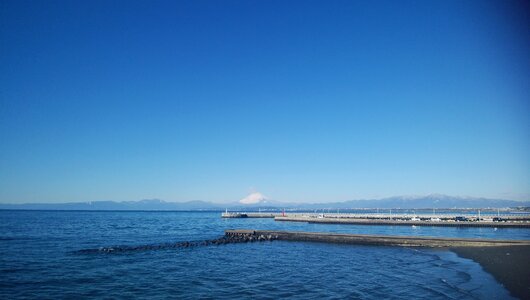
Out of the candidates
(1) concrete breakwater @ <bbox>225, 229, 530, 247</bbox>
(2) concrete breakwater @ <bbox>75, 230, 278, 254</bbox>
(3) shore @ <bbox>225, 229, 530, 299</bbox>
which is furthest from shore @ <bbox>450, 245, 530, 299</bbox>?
(2) concrete breakwater @ <bbox>75, 230, 278, 254</bbox>

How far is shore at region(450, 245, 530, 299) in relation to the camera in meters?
20.6

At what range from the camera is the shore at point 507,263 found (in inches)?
811

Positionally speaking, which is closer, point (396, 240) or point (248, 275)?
point (248, 275)

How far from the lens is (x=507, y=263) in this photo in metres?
27.4

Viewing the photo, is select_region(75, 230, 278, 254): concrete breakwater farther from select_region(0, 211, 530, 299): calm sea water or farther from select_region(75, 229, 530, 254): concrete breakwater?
select_region(0, 211, 530, 299): calm sea water

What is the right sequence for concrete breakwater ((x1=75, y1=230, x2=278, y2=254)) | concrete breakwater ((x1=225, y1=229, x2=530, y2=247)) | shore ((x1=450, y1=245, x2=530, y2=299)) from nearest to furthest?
shore ((x1=450, y1=245, x2=530, y2=299)) → concrete breakwater ((x1=225, y1=229, x2=530, y2=247)) → concrete breakwater ((x1=75, y1=230, x2=278, y2=254))

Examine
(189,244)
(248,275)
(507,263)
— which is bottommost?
(189,244)

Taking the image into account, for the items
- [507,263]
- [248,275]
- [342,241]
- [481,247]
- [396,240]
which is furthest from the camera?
[342,241]

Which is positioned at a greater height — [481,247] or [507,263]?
[507,263]

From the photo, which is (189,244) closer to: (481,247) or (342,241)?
(342,241)

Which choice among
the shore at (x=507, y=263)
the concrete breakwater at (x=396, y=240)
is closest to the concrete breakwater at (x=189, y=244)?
the concrete breakwater at (x=396, y=240)

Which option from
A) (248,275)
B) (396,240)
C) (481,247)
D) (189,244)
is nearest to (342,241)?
(396,240)

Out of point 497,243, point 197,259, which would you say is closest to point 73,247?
point 197,259

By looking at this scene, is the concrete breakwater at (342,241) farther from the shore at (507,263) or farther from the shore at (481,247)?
the shore at (507,263)
